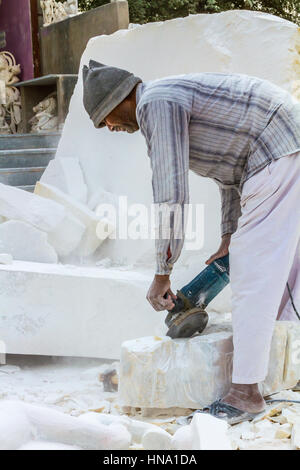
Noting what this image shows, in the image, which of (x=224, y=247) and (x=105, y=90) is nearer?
(x=105, y=90)

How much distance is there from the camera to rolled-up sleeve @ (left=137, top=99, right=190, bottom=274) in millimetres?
2266

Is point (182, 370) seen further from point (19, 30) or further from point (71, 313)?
point (19, 30)

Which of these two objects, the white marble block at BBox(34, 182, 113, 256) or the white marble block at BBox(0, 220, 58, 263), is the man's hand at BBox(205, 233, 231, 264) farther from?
the white marble block at BBox(34, 182, 113, 256)

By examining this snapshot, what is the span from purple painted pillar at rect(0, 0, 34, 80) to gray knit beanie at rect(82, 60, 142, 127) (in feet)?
25.0

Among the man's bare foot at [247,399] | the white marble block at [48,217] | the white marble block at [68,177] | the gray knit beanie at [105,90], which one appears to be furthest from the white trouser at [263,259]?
the white marble block at [68,177]

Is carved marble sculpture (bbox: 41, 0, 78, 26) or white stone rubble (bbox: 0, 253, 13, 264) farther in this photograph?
carved marble sculpture (bbox: 41, 0, 78, 26)

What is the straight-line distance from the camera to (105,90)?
2.35 m

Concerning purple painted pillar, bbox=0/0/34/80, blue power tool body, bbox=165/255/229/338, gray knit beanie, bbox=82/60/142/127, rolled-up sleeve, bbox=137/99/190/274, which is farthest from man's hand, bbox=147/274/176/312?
purple painted pillar, bbox=0/0/34/80

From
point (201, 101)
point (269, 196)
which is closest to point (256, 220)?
point (269, 196)

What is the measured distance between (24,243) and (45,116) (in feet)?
15.7

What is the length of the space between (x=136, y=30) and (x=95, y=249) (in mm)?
1767

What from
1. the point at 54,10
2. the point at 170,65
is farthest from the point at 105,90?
the point at 54,10

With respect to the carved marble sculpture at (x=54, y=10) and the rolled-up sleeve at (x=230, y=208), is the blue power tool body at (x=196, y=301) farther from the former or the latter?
the carved marble sculpture at (x=54, y=10)

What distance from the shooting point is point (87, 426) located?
1.89 meters
